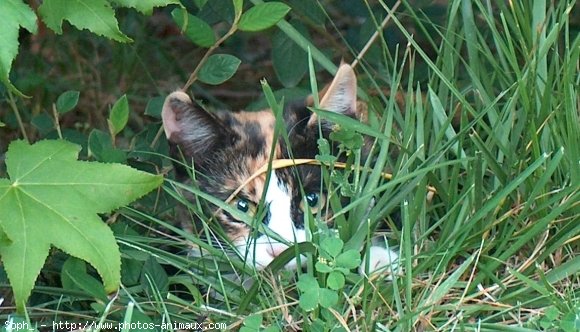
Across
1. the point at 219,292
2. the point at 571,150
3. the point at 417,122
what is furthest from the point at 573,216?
the point at 219,292

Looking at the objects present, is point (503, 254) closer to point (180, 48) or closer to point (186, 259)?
point (186, 259)

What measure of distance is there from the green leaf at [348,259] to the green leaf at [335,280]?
0.07 feet

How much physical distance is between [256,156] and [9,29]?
3.04 ft

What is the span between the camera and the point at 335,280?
2045 mm

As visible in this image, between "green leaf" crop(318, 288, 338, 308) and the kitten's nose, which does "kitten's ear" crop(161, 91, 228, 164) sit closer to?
the kitten's nose

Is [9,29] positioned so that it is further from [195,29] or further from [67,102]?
[67,102]

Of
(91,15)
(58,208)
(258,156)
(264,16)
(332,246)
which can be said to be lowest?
(258,156)

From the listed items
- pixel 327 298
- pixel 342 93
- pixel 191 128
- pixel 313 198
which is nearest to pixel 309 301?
pixel 327 298

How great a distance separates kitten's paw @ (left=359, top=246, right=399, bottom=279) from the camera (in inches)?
85.7

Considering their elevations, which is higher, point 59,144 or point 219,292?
point 59,144

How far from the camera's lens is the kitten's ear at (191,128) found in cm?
267

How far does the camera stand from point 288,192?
260 cm

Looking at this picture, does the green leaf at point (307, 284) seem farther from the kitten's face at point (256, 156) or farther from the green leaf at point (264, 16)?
the green leaf at point (264, 16)

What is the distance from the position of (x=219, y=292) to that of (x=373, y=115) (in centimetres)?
63
